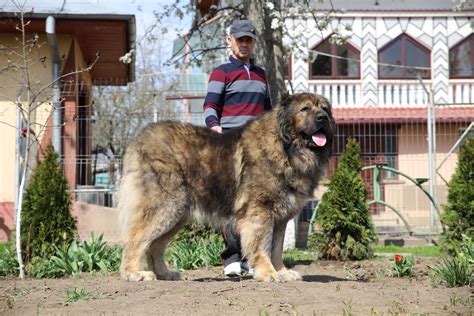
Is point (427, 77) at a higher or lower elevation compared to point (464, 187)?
higher

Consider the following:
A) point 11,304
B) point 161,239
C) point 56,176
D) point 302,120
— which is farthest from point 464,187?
point 11,304

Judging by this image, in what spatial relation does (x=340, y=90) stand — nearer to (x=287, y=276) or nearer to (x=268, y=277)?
(x=287, y=276)

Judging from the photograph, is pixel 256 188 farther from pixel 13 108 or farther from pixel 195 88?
pixel 195 88

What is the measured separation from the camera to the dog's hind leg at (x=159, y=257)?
7246mm

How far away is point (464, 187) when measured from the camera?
10.0 m

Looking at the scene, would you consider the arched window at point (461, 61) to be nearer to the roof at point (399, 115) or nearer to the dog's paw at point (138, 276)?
the roof at point (399, 115)

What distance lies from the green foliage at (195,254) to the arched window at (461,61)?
54.0 ft

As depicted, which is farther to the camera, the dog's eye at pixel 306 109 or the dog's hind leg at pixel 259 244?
the dog's eye at pixel 306 109

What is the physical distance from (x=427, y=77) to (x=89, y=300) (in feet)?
65.2

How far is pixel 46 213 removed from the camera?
9336mm

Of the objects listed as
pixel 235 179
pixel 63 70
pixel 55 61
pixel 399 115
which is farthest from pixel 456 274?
pixel 399 115

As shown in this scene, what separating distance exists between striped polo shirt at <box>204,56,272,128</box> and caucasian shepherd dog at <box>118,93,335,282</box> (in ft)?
2.24

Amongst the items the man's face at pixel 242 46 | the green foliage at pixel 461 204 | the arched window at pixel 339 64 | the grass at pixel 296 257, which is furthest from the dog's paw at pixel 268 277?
the arched window at pixel 339 64

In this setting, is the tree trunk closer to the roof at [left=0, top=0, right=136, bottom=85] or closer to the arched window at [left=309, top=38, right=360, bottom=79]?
the roof at [left=0, top=0, right=136, bottom=85]
